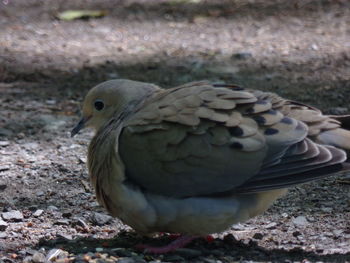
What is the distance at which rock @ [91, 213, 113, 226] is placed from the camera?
4.93m

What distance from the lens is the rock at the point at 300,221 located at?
15.8 feet

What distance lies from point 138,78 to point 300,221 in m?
3.05

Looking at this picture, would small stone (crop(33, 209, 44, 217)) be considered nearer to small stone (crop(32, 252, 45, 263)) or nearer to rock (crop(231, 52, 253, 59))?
small stone (crop(32, 252, 45, 263))

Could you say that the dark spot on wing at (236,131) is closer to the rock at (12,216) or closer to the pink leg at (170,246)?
the pink leg at (170,246)

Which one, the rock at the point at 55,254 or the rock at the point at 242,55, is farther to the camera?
the rock at the point at 242,55

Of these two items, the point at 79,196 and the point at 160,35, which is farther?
the point at 160,35

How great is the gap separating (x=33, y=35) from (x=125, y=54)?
1218 millimetres

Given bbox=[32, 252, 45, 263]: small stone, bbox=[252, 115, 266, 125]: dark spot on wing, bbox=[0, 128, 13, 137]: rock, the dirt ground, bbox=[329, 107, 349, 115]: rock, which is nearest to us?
bbox=[32, 252, 45, 263]: small stone

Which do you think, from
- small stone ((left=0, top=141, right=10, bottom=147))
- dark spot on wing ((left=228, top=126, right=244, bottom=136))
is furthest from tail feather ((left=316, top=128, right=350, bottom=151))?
small stone ((left=0, top=141, right=10, bottom=147))

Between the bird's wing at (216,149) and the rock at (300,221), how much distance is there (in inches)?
27.4

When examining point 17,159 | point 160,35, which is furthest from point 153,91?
point 160,35

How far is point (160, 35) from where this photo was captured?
885 centimetres

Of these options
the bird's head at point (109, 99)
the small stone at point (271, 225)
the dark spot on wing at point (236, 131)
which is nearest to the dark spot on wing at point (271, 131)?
the dark spot on wing at point (236, 131)

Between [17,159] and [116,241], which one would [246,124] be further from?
[17,159]
